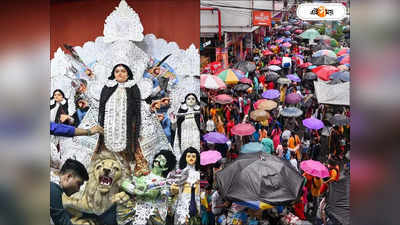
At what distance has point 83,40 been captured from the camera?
437cm

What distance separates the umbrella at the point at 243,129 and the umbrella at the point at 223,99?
454mm

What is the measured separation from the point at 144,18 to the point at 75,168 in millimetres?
2148

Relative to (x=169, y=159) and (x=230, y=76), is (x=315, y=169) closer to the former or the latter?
(x=230, y=76)

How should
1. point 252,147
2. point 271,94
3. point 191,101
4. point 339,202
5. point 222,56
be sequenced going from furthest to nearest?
point 271,94
point 252,147
point 222,56
point 339,202
point 191,101

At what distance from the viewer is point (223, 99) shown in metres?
5.74

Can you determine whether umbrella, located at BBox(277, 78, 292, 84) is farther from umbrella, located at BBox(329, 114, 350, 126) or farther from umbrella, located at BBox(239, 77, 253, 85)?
umbrella, located at BBox(329, 114, 350, 126)

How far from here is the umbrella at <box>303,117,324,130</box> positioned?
5.86m

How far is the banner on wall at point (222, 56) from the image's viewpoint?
5279mm

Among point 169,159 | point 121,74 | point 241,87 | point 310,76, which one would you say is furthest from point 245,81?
point 121,74

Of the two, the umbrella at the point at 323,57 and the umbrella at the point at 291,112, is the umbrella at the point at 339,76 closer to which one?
the umbrella at the point at 323,57

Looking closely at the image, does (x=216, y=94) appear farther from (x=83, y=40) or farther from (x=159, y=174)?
(x=83, y=40)

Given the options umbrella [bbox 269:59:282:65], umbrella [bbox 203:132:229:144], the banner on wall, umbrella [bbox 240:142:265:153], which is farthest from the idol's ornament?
umbrella [bbox 269:59:282:65]

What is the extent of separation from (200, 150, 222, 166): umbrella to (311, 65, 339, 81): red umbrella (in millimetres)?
2351

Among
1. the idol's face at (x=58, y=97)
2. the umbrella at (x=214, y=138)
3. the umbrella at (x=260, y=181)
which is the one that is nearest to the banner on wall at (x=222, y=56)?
the umbrella at (x=214, y=138)
